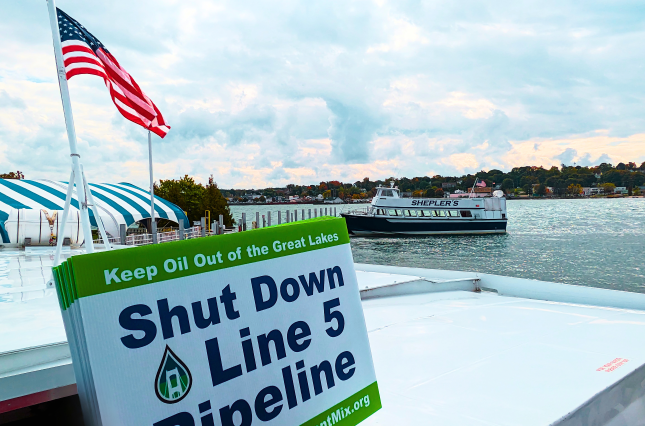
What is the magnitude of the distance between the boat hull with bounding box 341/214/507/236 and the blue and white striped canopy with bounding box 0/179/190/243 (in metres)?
23.5

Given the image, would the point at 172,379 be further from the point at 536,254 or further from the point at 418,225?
the point at 418,225

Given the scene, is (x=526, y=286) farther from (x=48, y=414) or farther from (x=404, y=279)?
(x=48, y=414)

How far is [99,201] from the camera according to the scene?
26672 mm

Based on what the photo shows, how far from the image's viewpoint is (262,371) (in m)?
1.66

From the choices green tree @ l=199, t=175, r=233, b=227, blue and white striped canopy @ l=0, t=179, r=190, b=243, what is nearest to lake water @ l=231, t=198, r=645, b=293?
green tree @ l=199, t=175, r=233, b=227

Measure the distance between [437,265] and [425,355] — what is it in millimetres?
28989

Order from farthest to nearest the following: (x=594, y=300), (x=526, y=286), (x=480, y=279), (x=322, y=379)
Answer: (x=480, y=279)
(x=526, y=286)
(x=594, y=300)
(x=322, y=379)

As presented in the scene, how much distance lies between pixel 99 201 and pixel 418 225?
3147 centimetres

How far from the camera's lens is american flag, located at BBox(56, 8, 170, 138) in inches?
289

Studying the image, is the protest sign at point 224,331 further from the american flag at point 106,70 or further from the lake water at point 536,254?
the lake water at point 536,254

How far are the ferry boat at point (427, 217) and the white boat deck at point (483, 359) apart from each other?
43.9 meters

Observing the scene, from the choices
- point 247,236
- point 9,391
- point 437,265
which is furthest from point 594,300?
point 437,265

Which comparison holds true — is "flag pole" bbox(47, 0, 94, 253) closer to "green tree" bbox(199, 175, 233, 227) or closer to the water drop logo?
the water drop logo

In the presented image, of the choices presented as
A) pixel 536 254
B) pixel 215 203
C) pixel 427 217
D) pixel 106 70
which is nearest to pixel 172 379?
pixel 106 70
